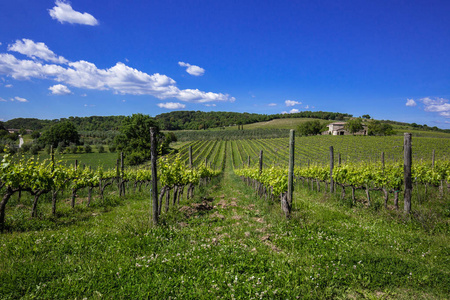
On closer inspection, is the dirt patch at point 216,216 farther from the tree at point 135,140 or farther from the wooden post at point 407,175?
the tree at point 135,140

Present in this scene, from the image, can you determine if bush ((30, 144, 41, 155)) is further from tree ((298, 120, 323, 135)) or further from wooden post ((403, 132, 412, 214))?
tree ((298, 120, 323, 135))

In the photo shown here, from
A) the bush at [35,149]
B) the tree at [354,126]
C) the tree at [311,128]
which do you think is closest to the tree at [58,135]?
the bush at [35,149]

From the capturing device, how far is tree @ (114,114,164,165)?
46.3 meters

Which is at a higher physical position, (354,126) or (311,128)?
(311,128)

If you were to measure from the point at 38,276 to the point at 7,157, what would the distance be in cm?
563

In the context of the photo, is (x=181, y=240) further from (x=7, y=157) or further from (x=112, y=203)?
(x=112, y=203)

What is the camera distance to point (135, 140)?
47688mm

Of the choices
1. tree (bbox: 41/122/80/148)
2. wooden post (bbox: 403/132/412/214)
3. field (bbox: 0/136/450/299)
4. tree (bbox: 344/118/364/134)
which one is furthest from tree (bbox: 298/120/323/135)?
field (bbox: 0/136/450/299)

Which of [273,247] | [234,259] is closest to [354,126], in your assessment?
[273,247]

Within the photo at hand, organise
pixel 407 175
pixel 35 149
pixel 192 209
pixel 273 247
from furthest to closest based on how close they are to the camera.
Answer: pixel 35 149 → pixel 192 209 → pixel 407 175 → pixel 273 247

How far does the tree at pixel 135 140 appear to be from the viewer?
46.3 metres

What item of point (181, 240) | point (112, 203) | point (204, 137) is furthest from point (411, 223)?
point (204, 137)

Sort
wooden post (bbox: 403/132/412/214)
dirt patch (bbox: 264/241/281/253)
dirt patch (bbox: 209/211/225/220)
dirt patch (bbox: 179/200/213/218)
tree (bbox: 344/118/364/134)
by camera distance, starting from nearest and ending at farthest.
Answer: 1. dirt patch (bbox: 264/241/281/253)
2. wooden post (bbox: 403/132/412/214)
3. dirt patch (bbox: 209/211/225/220)
4. dirt patch (bbox: 179/200/213/218)
5. tree (bbox: 344/118/364/134)

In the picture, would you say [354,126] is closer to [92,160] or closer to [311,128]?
[311,128]
